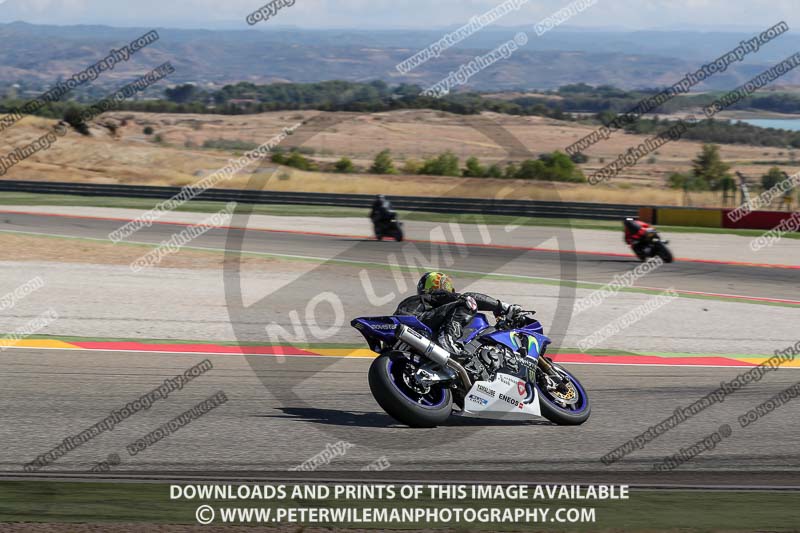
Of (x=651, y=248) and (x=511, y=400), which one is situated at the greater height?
(x=511, y=400)

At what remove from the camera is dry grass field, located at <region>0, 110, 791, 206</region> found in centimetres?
→ 4369

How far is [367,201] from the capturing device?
32312 millimetres

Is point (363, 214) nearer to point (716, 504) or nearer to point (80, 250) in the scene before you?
point (80, 250)

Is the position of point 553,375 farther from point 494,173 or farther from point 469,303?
point 494,173

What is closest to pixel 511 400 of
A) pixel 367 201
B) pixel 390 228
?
pixel 390 228

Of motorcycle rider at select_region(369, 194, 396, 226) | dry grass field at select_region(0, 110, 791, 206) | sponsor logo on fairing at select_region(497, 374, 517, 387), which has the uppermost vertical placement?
sponsor logo on fairing at select_region(497, 374, 517, 387)

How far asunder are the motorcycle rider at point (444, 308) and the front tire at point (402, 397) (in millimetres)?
434

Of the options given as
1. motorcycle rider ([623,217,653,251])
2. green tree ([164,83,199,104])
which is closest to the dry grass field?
motorcycle rider ([623,217,653,251])

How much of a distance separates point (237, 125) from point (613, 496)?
289 feet

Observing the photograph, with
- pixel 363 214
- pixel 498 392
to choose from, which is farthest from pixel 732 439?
pixel 363 214

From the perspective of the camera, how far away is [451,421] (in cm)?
775

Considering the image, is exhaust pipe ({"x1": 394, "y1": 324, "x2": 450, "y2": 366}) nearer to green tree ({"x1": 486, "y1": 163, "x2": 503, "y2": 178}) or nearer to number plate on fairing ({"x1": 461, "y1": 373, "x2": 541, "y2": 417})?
number plate on fairing ({"x1": 461, "y1": 373, "x2": 541, "y2": 417})

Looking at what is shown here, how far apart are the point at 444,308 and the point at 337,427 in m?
1.27

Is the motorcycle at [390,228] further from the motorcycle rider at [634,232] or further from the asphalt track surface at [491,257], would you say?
the motorcycle rider at [634,232]
